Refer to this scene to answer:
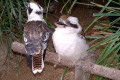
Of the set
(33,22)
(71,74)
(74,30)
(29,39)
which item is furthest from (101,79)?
(71,74)

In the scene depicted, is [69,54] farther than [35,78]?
No

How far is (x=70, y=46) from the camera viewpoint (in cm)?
155

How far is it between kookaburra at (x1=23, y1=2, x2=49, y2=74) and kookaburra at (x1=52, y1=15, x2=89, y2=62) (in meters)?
0.16

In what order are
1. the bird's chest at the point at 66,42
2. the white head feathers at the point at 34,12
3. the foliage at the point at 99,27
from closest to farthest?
the foliage at the point at 99,27, the bird's chest at the point at 66,42, the white head feathers at the point at 34,12

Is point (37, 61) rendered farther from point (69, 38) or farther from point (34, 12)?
point (34, 12)

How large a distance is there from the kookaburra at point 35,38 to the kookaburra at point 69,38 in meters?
0.16

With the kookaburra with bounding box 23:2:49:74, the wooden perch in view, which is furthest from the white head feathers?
the wooden perch

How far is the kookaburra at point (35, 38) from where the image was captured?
1584 mm

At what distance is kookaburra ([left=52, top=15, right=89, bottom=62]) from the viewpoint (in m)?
1.54

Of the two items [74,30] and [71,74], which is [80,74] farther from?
[71,74]

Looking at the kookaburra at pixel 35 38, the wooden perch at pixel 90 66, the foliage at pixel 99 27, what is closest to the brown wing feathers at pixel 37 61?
the kookaburra at pixel 35 38

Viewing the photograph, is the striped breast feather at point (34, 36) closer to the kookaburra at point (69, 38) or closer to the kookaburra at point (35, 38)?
the kookaburra at point (35, 38)

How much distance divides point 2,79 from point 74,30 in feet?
5.41

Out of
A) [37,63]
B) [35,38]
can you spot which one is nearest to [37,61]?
[37,63]
